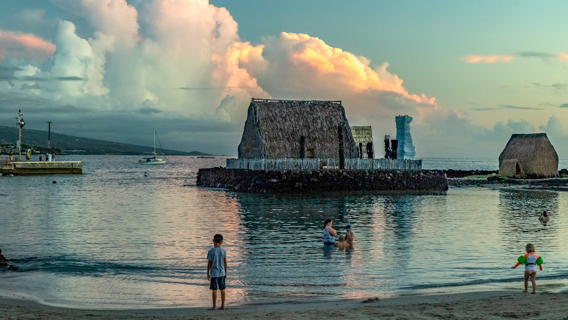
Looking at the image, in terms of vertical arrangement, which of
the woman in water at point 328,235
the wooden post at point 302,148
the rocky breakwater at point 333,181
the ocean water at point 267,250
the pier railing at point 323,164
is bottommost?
the ocean water at point 267,250

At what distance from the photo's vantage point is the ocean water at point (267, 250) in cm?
1572

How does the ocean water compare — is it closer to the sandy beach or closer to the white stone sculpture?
the sandy beach

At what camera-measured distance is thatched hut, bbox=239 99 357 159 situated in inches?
2291

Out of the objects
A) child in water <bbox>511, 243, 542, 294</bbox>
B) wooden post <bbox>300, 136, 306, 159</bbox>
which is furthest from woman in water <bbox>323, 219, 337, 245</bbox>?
wooden post <bbox>300, 136, 306, 159</bbox>

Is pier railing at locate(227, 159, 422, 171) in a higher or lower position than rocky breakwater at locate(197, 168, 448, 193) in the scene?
higher

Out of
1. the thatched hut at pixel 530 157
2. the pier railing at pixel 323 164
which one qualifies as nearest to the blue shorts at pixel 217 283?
the pier railing at pixel 323 164

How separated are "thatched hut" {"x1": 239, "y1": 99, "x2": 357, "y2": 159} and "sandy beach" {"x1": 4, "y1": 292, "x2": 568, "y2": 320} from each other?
42.8 meters

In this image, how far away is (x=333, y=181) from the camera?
53531mm

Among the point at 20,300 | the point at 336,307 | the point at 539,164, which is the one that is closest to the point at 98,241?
the point at 20,300

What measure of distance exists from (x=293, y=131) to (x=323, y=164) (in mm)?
4917

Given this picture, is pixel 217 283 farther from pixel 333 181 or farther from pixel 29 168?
pixel 29 168

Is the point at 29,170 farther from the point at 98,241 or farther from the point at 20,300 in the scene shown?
the point at 20,300

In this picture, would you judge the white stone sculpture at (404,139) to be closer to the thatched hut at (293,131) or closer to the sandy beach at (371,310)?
the thatched hut at (293,131)

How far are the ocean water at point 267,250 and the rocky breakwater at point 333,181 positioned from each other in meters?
8.24
